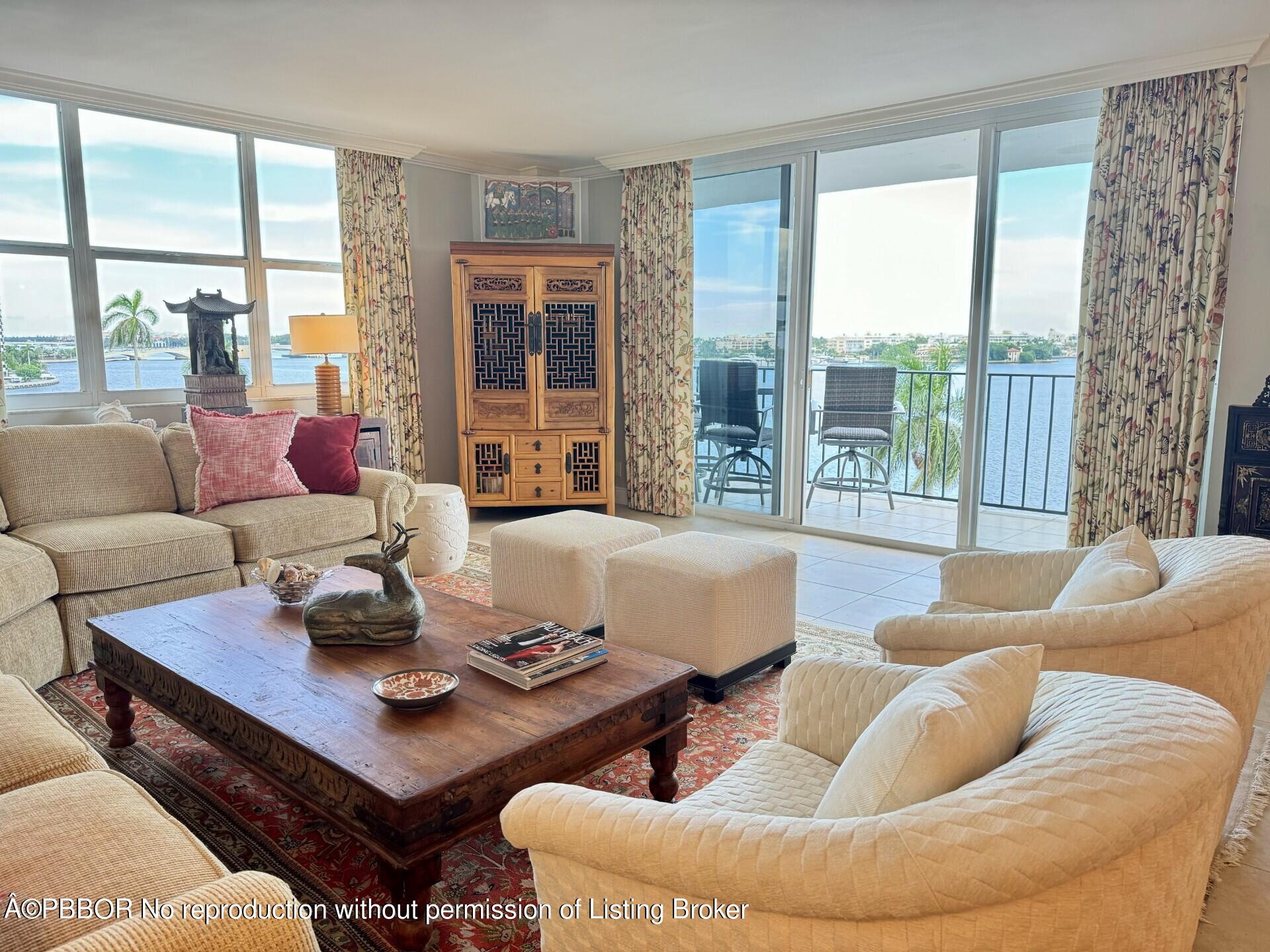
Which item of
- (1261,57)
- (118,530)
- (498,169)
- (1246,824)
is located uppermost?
(498,169)

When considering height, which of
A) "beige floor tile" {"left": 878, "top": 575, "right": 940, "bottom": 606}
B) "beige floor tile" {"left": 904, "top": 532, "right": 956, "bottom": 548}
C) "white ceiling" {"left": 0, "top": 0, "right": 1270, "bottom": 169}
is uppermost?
"white ceiling" {"left": 0, "top": 0, "right": 1270, "bottom": 169}

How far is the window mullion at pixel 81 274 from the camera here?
13.9ft

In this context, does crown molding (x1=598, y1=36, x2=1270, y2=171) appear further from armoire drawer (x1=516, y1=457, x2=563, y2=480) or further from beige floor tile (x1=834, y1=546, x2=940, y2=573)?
beige floor tile (x1=834, y1=546, x2=940, y2=573)

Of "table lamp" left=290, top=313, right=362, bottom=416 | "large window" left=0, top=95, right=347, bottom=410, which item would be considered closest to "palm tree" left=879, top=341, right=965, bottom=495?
"table lamp" left=290, top=313, right=362, bottom=416

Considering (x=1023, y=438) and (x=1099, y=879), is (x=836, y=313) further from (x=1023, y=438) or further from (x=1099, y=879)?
(x=1099, y=879)

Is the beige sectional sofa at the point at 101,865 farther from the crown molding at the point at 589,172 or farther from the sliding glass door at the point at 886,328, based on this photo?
the crown molding at the point at 589,172

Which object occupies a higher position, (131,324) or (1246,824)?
(131,324)

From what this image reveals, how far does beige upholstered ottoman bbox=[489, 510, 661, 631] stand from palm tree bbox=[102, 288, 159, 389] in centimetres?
260

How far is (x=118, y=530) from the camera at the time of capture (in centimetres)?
312

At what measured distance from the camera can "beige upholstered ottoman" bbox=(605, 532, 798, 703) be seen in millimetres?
2697

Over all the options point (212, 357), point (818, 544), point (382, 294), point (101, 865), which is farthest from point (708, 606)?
point (382, 294)

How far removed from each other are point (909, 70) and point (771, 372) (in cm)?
197

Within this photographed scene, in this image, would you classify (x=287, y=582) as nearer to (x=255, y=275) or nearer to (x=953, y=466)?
(x=255, y=275)

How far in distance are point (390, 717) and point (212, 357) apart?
337 centimetres
